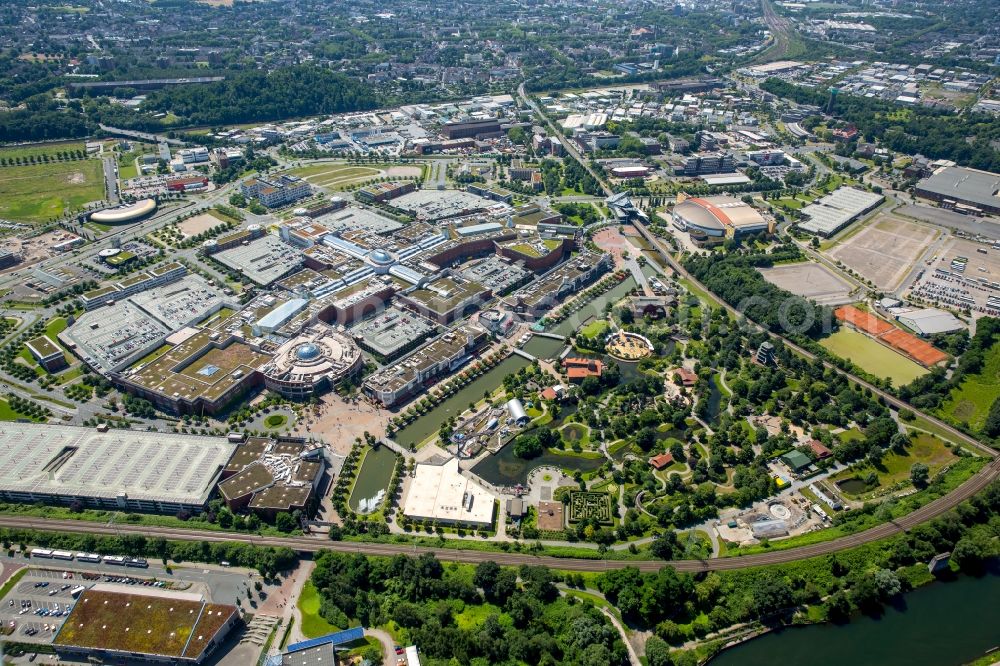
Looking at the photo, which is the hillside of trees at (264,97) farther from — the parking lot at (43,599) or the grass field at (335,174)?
the parking lot at (43,599)

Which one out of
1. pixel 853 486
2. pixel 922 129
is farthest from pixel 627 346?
pixel 922 129

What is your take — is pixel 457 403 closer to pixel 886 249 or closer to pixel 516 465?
pixel 516 465

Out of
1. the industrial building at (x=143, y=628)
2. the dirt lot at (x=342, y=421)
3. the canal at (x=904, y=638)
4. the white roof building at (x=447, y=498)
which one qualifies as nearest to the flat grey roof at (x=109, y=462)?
the dirt lot at (x=342, y=421)

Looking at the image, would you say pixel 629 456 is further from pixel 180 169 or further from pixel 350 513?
pixel 180 169

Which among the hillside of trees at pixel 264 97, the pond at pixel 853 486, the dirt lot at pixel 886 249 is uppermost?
the hillside of trees at pixel 264 97

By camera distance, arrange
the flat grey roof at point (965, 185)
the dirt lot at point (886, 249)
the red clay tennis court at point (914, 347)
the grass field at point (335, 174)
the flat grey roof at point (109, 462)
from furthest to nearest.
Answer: the grass field at point (335, 174)
the flat grey roof at point (965, 185)
the dirt lot at point (886, 249)
the red clay tennis court at point (914, 347)
the flat grey roof at point (109, 462)

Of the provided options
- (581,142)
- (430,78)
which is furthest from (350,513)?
(430,78)

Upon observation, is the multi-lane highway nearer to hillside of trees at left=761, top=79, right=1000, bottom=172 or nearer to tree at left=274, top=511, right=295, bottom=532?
tree at left=274, top=511, right=295, bottom=532
